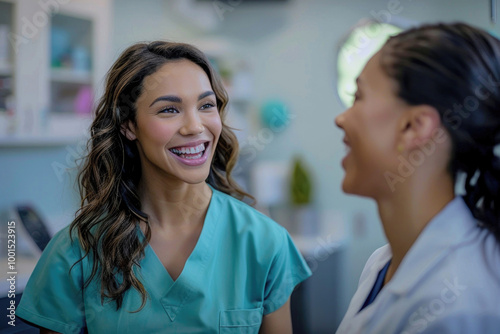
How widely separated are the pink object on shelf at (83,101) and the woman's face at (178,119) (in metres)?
1.40

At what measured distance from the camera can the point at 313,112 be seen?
3.15 metres

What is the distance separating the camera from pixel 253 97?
10.8 ft

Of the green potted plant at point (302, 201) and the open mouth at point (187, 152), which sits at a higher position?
the open mouth at point (187, 152)

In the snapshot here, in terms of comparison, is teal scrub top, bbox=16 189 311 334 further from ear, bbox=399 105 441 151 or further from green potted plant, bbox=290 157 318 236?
green potted plant, bbox=290 157 318 236

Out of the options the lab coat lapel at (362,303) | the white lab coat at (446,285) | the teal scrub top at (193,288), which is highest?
the white lab coat at (446,285)

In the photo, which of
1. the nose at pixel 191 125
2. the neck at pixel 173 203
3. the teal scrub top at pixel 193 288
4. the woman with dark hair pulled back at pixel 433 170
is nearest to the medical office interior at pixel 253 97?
the teal scrub top at pixel 193 288

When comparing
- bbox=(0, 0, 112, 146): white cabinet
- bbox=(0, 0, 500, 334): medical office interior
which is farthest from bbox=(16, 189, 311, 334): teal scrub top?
bbox=(0, 0, 112, 146): white cabinet

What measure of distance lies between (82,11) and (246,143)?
1341mm

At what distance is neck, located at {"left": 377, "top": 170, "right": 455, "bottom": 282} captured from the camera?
0.75 metres

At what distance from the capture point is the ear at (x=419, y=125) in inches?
27.8

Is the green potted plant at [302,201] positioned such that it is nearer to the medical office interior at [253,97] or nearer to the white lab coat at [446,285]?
the medical office interior at [253,97]

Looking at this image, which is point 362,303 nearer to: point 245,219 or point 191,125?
point 245,219

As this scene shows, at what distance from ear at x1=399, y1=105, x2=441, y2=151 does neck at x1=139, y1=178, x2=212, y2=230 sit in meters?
0.58

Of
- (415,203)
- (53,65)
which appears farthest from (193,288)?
(53,65)
